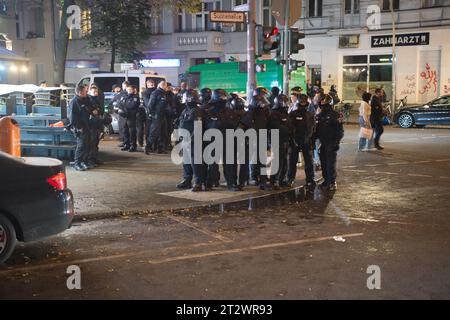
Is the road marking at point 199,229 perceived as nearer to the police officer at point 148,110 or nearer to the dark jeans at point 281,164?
the dark jeans at point 281,164

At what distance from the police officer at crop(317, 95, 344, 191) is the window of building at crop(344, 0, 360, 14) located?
2177cm

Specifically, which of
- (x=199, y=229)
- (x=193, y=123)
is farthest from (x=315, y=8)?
(x=199, y=229)

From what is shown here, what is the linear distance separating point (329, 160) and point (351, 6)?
74.0ft

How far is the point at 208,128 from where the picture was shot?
10.5m

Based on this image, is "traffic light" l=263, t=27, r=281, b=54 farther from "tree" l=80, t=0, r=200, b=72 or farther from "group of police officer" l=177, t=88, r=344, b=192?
"tree" l=80, t=0, r=200, b=72

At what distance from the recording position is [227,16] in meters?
14.1

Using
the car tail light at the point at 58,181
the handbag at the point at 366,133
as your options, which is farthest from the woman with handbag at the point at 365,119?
the car tail light at the point at 58,181

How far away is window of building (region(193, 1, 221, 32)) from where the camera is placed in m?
35.0

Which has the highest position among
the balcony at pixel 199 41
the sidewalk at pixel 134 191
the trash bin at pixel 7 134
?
the balcony at pixel 199 41

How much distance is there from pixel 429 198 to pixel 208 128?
412 centimetres

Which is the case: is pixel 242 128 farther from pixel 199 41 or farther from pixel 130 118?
pixel 199 41

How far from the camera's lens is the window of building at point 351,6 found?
3128cm
